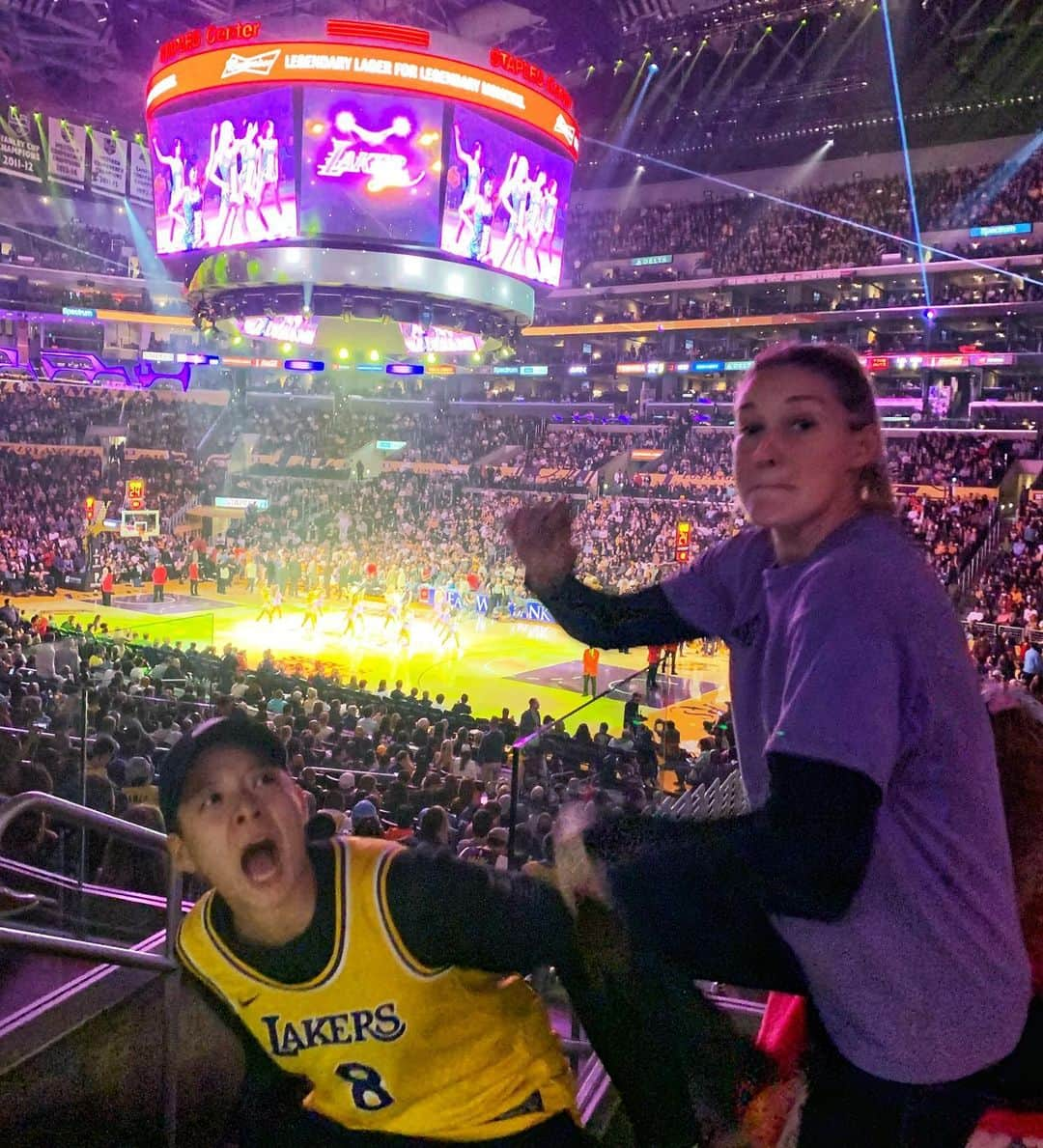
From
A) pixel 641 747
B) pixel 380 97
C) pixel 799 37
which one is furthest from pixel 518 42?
pixel 641 747

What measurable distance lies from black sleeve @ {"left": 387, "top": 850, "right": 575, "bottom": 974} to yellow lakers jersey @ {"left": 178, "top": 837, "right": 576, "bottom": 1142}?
0.04 m

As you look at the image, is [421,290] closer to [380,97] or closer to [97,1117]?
[380,97]

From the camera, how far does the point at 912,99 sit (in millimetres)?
33031

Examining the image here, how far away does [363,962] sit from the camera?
5.95ft

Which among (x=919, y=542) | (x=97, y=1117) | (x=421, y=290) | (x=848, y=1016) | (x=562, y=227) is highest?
(x=562, y=227)

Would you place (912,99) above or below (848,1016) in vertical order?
above

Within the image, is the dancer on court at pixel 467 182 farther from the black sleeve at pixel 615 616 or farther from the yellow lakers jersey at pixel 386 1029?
the yellow lakers jersey at pixel 386 1029

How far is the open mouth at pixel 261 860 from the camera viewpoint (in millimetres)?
1872

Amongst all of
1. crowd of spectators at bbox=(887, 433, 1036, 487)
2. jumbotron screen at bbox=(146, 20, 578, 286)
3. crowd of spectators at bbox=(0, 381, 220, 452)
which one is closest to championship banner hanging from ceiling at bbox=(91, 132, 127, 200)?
crowd of spectators at bbox=(0, 381, 220, 452)

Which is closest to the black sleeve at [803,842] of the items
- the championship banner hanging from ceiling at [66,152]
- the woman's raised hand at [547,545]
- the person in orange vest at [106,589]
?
the woman's raised hand at [547,545]

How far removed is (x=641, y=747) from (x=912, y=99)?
32.9m

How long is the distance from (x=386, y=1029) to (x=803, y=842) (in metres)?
0.92

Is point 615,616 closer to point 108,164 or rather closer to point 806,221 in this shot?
point 108,164

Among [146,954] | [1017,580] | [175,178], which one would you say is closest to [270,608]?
[175,178]
